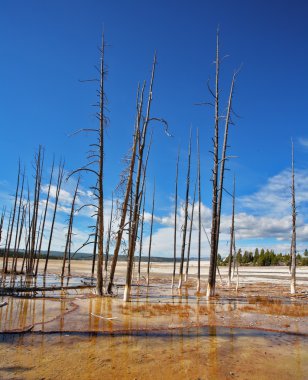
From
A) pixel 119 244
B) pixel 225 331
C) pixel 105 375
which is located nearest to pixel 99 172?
pixel 119 244

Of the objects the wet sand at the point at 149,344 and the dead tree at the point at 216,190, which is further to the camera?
the dead tree at the point at 216,190

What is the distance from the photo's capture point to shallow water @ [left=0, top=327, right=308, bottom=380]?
5469mm

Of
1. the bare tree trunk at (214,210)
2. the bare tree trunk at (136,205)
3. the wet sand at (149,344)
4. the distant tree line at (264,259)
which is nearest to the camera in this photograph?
the wet sand at (149,344)

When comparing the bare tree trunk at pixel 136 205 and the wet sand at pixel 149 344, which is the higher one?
the bare tree trunk at pixel 136 205

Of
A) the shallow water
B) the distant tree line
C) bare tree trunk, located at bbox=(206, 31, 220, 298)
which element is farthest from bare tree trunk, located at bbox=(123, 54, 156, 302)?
the distant tree line

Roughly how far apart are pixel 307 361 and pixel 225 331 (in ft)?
8.76

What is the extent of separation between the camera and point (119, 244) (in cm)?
1709

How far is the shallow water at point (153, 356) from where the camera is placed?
17.9 feet

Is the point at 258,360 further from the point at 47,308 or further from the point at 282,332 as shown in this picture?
the point at 47,308

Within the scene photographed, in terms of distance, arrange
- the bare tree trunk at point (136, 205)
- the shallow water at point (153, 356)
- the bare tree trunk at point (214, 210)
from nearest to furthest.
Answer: the shallow water at point (153, 356), the bare tree trunk at point (136, 205), the bare tree trunk at point (214, 210)

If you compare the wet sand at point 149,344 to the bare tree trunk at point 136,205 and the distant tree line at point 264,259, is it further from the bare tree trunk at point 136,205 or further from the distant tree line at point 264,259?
the distant tree line at point 264,259

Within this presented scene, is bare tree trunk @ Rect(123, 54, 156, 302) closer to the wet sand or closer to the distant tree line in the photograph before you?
the wet sand

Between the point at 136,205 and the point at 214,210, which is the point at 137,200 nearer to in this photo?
the point at 136,205

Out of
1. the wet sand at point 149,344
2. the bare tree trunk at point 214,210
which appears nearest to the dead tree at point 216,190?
the bare tree trunk at point 214,210
